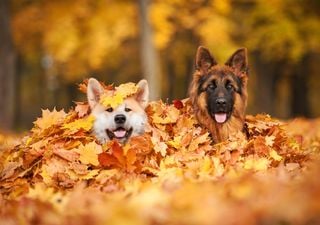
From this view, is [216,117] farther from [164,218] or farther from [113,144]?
[164,218]

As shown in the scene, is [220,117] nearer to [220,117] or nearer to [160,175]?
[220,117]

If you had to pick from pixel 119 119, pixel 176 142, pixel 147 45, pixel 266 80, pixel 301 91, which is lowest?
pixel 176 142

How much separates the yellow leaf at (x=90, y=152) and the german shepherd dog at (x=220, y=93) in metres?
1.52

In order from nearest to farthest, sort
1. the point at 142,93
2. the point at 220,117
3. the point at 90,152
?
the point at 90,152, the point at 142,93, the point at 220,117

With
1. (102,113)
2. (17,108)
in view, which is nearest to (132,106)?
(102,113)

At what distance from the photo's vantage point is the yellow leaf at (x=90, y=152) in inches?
239

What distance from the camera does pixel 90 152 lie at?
20.2 feet

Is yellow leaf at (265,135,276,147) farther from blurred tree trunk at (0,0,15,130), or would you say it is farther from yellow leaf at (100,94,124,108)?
blurred tree trunk at (0,0,15,130)

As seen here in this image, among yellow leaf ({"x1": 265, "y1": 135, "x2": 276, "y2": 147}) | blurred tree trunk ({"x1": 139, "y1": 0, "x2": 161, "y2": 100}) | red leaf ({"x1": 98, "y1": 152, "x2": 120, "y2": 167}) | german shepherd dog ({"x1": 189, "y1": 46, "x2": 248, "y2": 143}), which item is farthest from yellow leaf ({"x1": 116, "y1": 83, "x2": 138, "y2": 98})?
blurred tree trunk ({"x1": 139, "y1": 0, "x2": 161, "y2": 100})

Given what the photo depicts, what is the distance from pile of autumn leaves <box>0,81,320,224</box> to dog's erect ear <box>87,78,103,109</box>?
0.63ft

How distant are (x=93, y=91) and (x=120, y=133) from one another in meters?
0.61

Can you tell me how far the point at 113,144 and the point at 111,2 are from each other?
49.4 ft

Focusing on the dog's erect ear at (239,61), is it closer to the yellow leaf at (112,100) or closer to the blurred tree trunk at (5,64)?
the yellow leaf at (112,100)

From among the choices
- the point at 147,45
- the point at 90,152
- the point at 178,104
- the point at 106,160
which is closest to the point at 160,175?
the point at 106,160
